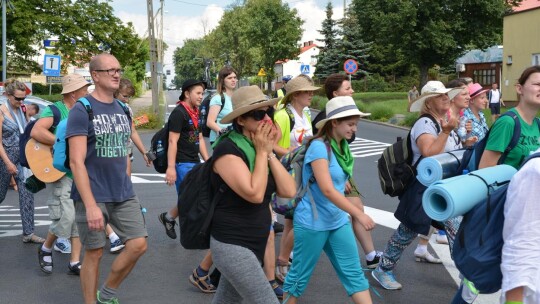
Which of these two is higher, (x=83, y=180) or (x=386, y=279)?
(x=83, y=180)

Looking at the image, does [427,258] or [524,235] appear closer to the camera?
[524,235]

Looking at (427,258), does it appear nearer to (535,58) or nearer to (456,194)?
(456,194)

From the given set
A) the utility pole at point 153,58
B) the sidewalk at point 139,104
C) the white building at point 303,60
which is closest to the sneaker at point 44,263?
the utility pole at point 153,58

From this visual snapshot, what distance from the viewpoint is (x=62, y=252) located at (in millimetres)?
7434

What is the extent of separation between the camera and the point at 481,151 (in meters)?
4.12

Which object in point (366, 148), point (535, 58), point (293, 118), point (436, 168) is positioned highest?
point (535, 58)

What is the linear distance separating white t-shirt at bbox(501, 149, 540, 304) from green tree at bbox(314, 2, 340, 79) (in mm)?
64367

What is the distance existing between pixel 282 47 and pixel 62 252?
62.2 m

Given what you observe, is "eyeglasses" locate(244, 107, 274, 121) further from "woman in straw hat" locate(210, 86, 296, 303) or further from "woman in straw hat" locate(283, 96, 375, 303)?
"woman in straw hat" locate(283, 96, 375, 303)

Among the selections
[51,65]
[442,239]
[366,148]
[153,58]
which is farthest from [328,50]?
[442,239]

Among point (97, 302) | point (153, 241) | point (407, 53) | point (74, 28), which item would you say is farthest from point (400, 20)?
point (97, 302)

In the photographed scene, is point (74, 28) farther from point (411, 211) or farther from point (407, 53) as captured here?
point (411, 211)

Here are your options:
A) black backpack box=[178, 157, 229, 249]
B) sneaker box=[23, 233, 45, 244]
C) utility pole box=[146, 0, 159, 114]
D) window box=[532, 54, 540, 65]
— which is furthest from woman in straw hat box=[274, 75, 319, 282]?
window box=[532, 54, 540, 65]

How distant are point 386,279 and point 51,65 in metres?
24.1
